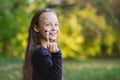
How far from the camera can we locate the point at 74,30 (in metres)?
16.7

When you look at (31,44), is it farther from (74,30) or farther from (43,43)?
(74,30)

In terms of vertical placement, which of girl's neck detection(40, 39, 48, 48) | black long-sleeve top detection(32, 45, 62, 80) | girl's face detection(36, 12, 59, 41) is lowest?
black long-sleeve top detection(32, 45, 62, 80)

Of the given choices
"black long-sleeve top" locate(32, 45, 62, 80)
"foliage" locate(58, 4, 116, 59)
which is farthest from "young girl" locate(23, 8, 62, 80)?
"foliage" locate(58, 4, 116, 59)

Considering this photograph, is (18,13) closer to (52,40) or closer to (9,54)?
(9,54)

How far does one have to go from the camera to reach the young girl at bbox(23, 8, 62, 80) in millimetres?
3000

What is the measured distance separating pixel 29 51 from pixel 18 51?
12340mm

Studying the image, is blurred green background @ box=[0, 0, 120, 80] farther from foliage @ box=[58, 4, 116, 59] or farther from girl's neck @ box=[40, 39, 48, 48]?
girl's neck @ box=[40, 39, 48, 48]

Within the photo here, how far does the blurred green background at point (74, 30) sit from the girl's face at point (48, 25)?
9.53m

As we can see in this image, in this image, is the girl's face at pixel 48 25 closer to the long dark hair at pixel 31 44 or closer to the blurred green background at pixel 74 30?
the long dark hair at pixel 31 44

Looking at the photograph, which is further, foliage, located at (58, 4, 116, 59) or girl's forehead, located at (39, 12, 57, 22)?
foliage, located at (58, 4, 116, 59)

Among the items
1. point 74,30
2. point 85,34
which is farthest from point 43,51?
point 85,34

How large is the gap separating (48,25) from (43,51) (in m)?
0.23

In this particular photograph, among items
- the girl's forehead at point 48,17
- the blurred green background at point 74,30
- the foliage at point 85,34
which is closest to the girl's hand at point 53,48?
the girl's forehead at point 48,17

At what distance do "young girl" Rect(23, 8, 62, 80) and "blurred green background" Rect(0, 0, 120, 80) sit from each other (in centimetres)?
950
